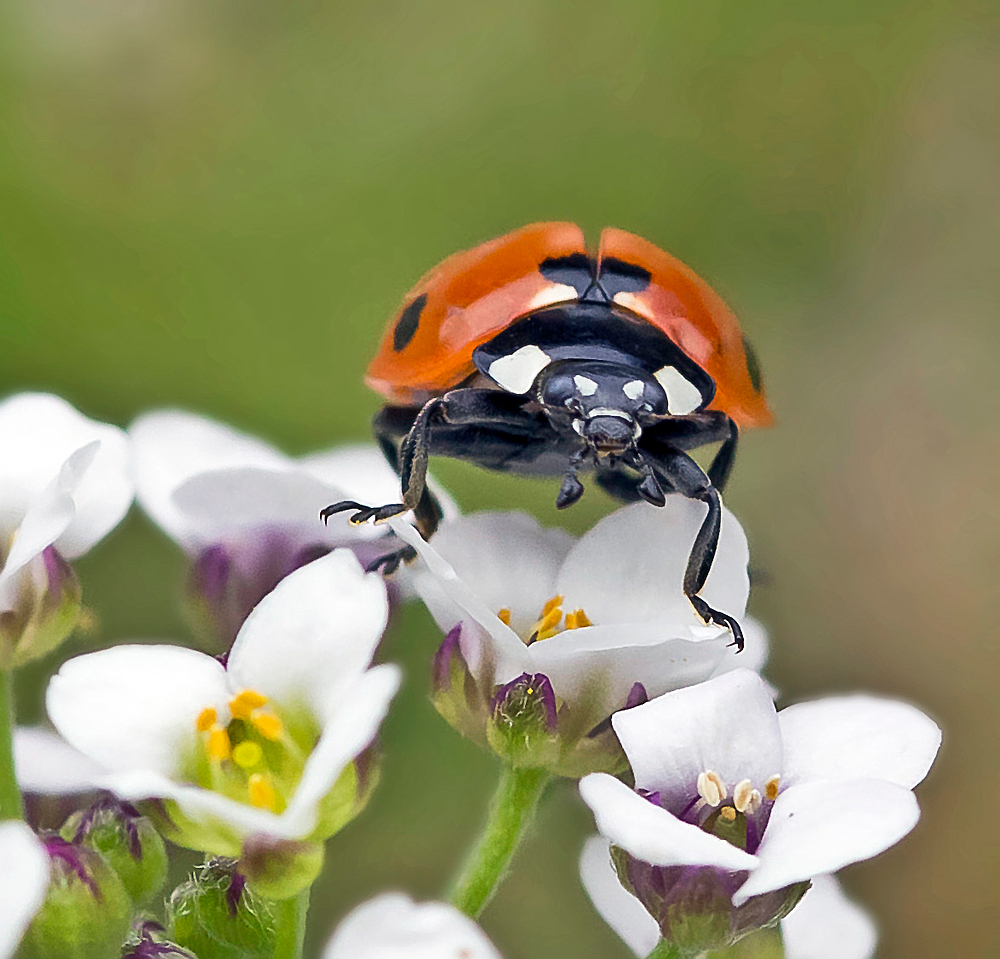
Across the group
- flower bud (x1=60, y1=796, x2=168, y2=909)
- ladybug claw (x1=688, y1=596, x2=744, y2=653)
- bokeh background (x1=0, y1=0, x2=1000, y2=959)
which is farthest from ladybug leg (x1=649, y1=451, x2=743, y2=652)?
bokeh background (x1=0, y1=0, x2=1000, y2=959)

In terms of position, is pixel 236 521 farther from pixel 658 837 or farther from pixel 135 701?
pixel 658 837

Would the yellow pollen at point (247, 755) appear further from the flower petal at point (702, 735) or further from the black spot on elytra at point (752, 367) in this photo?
the black spot on elytra at point (752, 367)

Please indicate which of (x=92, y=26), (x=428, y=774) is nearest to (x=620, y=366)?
(x=428, y=774)

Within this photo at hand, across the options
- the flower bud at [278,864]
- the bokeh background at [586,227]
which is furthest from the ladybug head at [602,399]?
the bokeh background at [586,227]

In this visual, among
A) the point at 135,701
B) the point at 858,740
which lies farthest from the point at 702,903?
the point at 135,701

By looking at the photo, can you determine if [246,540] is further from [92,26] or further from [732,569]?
[92,26]
